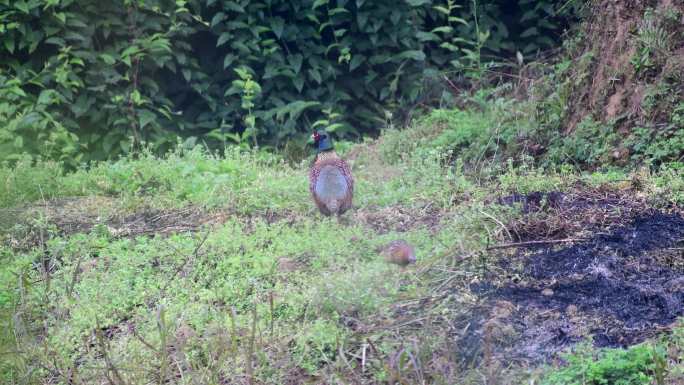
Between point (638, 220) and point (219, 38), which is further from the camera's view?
point (219, 38)

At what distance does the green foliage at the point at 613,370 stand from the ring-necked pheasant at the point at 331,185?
2627 millimetres

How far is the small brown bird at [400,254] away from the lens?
4840 millimetres

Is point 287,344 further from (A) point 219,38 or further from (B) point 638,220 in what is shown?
(A) point 219,38

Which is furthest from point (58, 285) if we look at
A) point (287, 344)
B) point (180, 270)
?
point (287, 344)

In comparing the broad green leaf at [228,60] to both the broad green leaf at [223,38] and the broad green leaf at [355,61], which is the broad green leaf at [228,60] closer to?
the broad green leaf at [223,38]

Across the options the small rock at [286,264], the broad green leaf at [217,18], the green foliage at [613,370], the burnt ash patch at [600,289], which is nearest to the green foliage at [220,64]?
the broad green leaf at [217,18]

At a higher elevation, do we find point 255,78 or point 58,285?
point 255,78

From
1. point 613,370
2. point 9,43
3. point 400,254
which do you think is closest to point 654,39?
point 400,254

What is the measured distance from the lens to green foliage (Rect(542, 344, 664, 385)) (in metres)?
3.53

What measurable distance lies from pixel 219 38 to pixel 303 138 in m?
1.32

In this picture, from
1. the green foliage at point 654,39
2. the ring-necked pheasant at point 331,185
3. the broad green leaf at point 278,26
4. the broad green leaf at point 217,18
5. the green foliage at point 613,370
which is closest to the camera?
the green foliage at point 613,370

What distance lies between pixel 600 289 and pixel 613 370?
923 millimetres

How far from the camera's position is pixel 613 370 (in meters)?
3.56

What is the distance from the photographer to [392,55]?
9.53m
